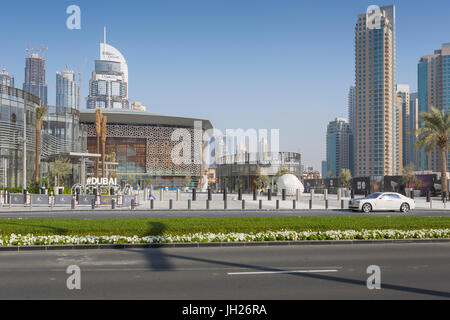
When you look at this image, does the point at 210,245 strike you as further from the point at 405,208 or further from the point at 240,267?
the point at 405,208

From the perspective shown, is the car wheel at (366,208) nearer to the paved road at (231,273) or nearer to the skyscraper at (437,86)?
the paved road at (231,273)

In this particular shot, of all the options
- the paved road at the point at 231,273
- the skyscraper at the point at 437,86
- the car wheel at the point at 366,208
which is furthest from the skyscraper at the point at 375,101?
the paved road at the point at 231,273

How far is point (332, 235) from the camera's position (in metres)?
14.0

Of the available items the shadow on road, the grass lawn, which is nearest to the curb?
the shadow on road


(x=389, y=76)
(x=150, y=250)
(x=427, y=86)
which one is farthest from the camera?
(x=427, y=86)

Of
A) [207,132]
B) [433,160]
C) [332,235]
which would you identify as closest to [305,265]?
[332,235]

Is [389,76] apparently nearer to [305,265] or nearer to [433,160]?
[433,160]

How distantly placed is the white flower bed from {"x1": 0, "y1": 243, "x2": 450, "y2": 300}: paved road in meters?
0.66

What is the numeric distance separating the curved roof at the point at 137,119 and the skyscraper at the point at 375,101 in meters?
72.8

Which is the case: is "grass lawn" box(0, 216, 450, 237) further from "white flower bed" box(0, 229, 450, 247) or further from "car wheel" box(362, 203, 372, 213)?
"car wheel" box(362, 203, 372, 213)

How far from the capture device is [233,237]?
13438 millimetres

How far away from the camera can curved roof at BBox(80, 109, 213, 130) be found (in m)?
119

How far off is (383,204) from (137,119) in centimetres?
10275

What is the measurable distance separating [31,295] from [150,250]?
530 cm
